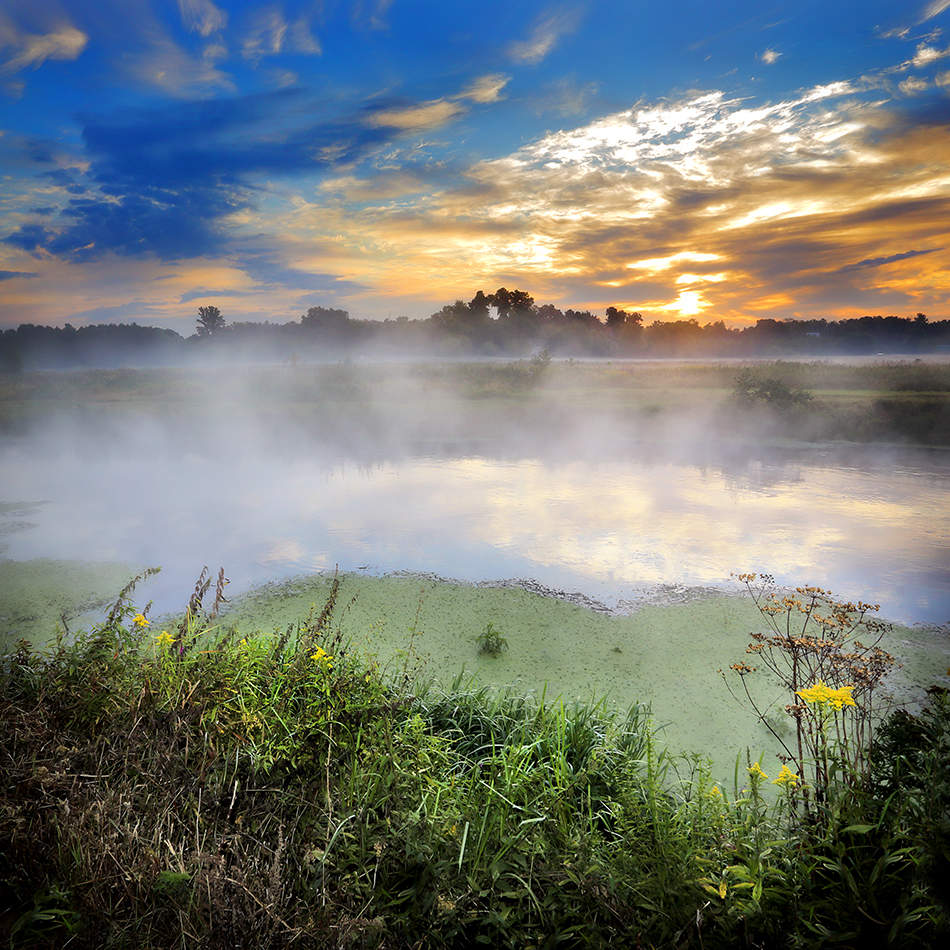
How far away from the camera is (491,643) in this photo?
171 inches

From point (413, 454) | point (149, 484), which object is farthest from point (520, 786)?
point (413, 454)

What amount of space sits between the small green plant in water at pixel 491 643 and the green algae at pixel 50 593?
3.25 m

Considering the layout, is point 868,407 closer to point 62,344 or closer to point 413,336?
point 413,336

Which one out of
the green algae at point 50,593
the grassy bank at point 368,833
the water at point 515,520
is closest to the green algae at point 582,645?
the water at point 515,520

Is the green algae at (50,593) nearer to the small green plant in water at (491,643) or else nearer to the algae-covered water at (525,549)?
the algae-covered water at (525,549)

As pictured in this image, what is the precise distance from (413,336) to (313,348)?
16.4ft

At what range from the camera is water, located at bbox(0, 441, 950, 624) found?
19.1ft

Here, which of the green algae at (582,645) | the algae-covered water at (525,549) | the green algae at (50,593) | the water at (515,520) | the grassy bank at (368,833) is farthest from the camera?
the water at (515,520)

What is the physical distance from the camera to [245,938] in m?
1.50

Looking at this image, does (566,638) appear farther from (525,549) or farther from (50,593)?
(50,593)

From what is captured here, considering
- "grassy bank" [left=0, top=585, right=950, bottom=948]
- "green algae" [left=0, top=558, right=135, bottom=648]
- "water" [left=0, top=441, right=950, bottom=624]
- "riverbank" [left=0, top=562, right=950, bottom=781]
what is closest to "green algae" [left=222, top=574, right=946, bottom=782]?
"riverbank" [left=0, top=562, right=950, bottom=781]

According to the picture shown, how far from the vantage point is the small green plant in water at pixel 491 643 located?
429 centimetres

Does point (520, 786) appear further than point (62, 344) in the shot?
No

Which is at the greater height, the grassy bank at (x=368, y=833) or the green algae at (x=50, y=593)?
the grassy bank at (x=368, y=833)
